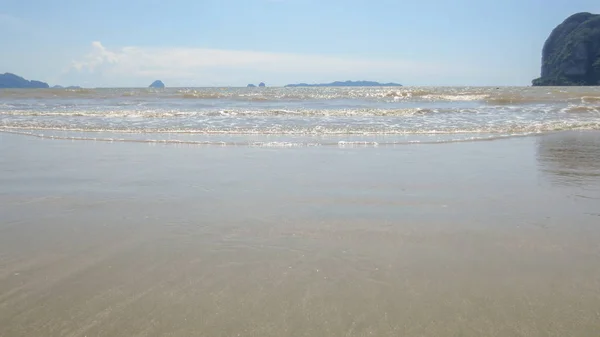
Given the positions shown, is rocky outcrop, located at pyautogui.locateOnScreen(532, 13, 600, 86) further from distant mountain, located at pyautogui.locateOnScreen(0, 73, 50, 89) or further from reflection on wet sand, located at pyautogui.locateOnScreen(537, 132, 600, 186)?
distant mountain, located at pyautogui.locateOnScreen(0, 73, 50, 89)

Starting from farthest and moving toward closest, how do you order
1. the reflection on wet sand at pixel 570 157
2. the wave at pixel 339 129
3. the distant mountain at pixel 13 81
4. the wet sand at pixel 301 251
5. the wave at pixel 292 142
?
the distant mountain at pixel 13 81, the wave at pixel 339 129, the wave at pixel 292 142, the reflection on wet sand at pixel 570 157, the wet sand at pixel 301 251

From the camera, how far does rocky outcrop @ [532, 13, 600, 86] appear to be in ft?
382

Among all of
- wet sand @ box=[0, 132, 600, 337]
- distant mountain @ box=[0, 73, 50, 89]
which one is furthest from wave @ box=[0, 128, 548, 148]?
distant mountain @ box=[0, 73, 50, 89]

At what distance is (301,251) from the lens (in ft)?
12.4

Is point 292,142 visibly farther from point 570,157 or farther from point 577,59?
point 577,59

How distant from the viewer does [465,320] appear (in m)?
2.69

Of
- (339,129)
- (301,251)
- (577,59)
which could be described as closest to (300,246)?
(301,251)

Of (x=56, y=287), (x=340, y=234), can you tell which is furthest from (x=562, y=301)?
(x=56, y=287)

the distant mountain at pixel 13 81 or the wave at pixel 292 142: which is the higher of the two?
the distant mountain at pixel 13 81

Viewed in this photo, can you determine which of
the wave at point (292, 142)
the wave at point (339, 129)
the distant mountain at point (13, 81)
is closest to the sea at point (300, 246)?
the wave at point (292, 142)

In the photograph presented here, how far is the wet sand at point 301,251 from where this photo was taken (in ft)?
8.95

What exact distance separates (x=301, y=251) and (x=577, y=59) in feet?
463

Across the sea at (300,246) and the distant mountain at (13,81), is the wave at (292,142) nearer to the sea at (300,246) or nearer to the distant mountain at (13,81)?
the sea at (300,246)

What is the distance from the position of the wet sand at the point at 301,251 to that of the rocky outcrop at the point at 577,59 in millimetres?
132994
